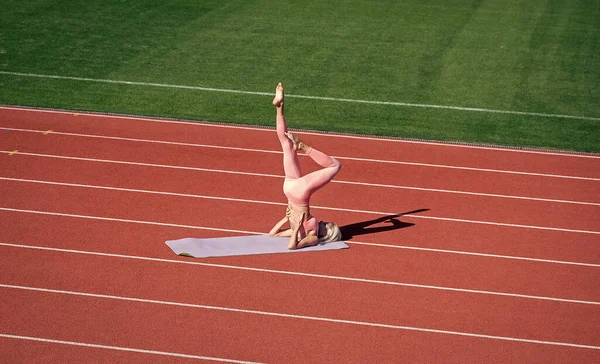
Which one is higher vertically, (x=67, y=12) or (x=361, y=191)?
(x=67, y=12)

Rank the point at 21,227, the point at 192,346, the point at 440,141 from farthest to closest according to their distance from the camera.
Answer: the point at 440,141
the point at 21,227
the point at 192,346

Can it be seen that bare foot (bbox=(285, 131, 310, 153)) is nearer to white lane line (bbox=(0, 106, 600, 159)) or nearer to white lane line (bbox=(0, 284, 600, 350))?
white lane line (bbox=(0, 284, 600, 350))

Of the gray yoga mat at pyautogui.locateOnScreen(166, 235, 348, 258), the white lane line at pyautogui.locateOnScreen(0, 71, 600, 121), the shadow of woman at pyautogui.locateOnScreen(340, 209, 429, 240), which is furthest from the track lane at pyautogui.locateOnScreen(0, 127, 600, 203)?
the white lane line at pyautogui.locateOnScreen(0, 71, 600, 121)

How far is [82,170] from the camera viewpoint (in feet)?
41.6

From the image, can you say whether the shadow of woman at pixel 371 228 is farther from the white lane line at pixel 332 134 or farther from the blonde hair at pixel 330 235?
the white lane line at pixel 332 134

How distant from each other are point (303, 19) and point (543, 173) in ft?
27.8

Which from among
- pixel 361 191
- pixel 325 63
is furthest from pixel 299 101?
pixel 361 191

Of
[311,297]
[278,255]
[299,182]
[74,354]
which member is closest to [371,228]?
[299,182]

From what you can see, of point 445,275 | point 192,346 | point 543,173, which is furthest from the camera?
point 543,173

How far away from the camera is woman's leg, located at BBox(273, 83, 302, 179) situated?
10276 mm

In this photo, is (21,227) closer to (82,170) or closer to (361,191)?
(82,170)

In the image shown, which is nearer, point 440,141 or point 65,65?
point 440,141

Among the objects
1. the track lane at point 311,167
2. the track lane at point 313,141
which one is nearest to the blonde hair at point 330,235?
the track lane at point 311,167

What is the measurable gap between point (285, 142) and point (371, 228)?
165 cm
